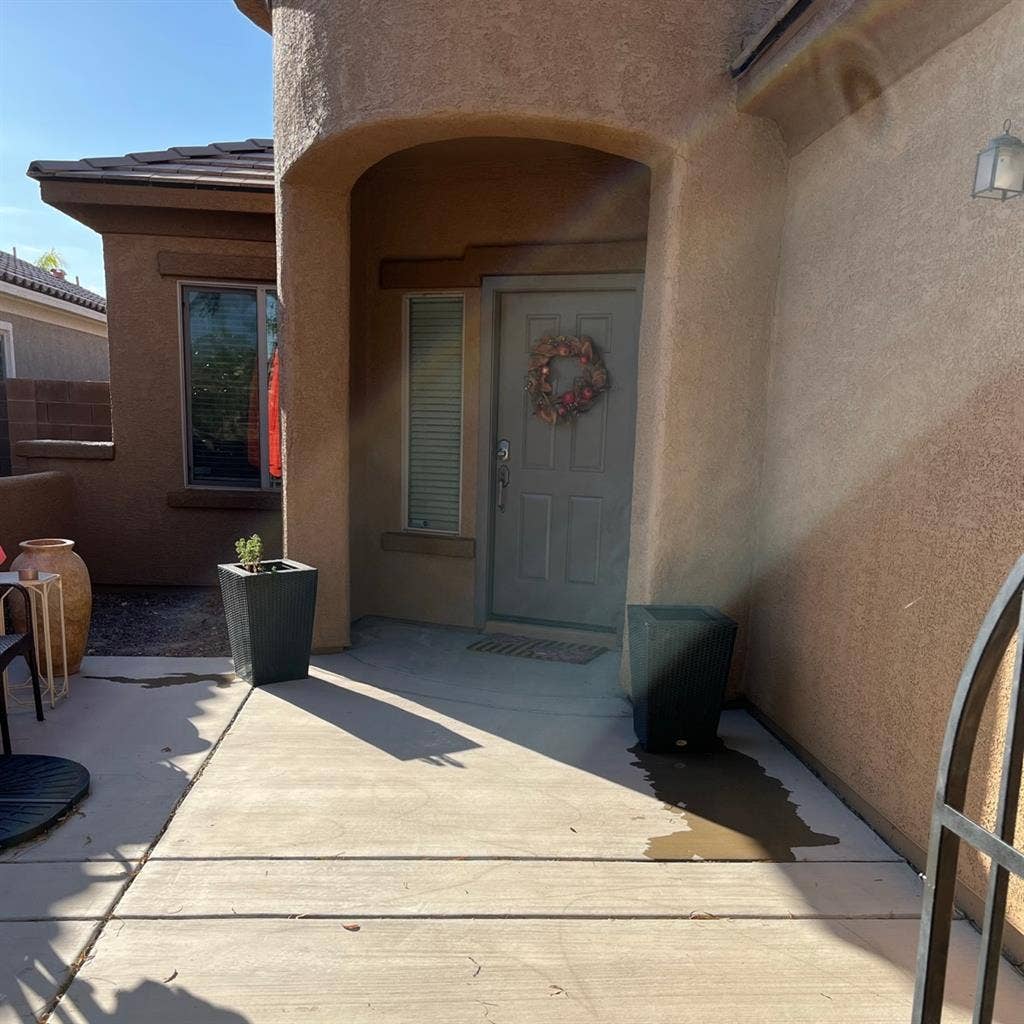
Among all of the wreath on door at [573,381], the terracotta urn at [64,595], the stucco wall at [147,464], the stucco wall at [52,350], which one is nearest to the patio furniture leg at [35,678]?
the terracotta urn at [64,595]

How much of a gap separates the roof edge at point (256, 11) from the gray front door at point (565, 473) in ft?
8.93

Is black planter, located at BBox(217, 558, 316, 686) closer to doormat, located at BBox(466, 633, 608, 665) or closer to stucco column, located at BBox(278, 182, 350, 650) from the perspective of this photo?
stucco column, located at BBox(278, 182, 350, 650)

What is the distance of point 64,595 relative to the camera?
14.9 feet

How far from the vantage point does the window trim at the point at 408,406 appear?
5.73 metres

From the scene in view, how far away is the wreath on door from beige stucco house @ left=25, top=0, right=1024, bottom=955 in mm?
48

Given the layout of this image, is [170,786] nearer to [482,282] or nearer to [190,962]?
[190,962]

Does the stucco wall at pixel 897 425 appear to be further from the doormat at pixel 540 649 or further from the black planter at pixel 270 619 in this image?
the black planter at pixel 270 619

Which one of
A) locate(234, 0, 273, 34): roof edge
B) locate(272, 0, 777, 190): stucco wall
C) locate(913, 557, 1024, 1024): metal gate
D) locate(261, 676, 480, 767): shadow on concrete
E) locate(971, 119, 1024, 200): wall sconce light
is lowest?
locate(261, 676, 480, 767): shadow on concrete

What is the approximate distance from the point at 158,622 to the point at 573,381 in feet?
12.4

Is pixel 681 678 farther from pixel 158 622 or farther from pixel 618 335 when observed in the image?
pixel 158 622

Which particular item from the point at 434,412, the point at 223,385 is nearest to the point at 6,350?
the point at 223,385

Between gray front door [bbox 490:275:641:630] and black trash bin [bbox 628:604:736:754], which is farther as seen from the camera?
gray front door [bbox 490:275:641:630]

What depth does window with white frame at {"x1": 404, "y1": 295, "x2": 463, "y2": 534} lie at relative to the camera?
5.78 metres


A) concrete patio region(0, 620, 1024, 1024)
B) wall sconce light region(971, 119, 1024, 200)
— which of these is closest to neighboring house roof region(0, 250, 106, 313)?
concrete patio region(0, 620, 1024, 1024)
